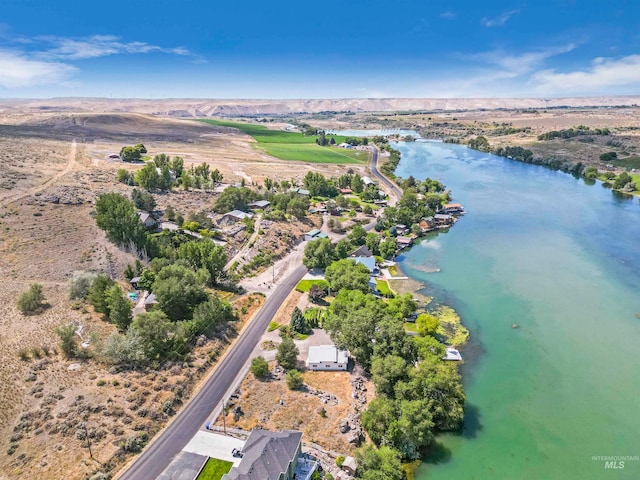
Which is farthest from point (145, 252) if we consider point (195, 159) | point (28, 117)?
point (28, 117)

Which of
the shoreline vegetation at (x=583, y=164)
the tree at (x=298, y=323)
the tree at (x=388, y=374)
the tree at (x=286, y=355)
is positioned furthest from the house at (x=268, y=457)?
the shoreline vegetation at (x=583, y=164)

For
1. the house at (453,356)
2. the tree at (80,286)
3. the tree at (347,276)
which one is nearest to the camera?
the house at (453,356)

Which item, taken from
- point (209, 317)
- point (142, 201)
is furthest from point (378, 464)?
point (142, 201)

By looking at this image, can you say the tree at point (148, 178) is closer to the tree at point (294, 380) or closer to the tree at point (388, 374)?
the tree at point (294, 380)

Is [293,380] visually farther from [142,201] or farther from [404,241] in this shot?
[142,201]

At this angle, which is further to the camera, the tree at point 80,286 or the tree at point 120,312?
the tree at point 80,286

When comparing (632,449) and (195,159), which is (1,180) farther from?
(632,449)
